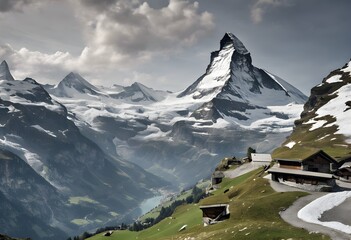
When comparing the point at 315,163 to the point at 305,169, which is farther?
the point at 315,163

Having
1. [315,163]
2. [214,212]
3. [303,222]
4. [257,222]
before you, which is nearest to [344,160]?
[315,163]

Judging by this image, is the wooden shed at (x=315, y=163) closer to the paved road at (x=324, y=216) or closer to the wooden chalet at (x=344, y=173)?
the wooden chalet at (x=344, y=173)

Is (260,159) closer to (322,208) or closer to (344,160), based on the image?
(344,160)

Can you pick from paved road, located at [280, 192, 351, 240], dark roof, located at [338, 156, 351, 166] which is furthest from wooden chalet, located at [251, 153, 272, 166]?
paved road, located at [280, 192, 351, 240]

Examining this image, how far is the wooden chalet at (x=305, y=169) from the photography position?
75125 millimetres

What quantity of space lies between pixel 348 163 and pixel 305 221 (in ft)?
171

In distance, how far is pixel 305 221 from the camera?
170 ft

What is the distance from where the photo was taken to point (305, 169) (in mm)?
83312

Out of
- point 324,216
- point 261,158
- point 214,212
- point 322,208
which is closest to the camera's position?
point 324,216

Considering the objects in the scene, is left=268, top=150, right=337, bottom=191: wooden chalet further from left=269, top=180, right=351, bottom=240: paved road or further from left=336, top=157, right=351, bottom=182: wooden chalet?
left=269, top=180, right=351, bottom=240: paved road

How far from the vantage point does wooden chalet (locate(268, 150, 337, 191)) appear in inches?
2958

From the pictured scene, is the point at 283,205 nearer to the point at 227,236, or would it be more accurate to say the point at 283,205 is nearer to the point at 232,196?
the point at 227,236

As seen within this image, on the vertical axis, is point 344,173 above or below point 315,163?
below

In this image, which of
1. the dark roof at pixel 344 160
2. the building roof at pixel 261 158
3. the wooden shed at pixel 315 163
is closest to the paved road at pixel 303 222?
the wooden shed at pixel 315 163
